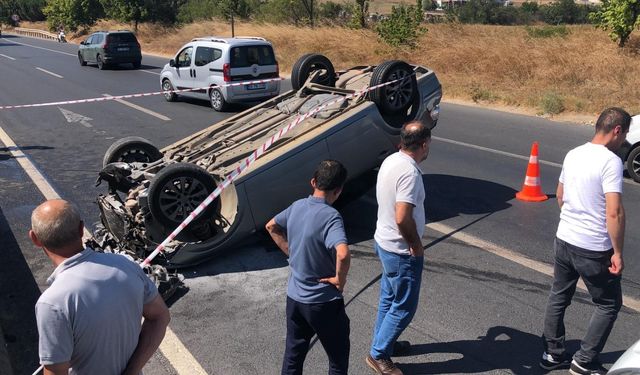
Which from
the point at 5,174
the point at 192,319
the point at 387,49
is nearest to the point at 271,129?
the point at 192,319

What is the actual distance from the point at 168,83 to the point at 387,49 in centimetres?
1188


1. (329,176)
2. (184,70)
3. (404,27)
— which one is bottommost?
(184,70)

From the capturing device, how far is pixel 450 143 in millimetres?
11703

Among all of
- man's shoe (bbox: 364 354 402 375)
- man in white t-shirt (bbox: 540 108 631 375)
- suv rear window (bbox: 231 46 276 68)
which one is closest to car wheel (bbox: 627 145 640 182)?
man in white t-shirt (bbox: 540 108 631 375)

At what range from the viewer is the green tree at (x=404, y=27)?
25.7m

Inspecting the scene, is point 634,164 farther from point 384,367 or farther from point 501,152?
point 384,367

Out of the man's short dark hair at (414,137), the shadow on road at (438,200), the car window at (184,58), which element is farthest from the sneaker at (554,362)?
the car window at (184,58)

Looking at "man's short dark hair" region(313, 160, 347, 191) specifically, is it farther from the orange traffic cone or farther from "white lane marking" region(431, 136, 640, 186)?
"white lane marking" region(431, 136, 640, 186)

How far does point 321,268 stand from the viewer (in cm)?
346

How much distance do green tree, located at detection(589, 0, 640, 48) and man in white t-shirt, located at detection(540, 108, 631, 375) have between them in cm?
1780


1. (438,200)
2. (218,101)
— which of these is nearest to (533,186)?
(438,200)

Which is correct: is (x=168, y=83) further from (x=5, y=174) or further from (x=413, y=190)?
(x=413, y=190)

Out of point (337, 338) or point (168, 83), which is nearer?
point (337, 338)

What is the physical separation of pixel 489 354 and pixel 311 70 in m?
5.02
